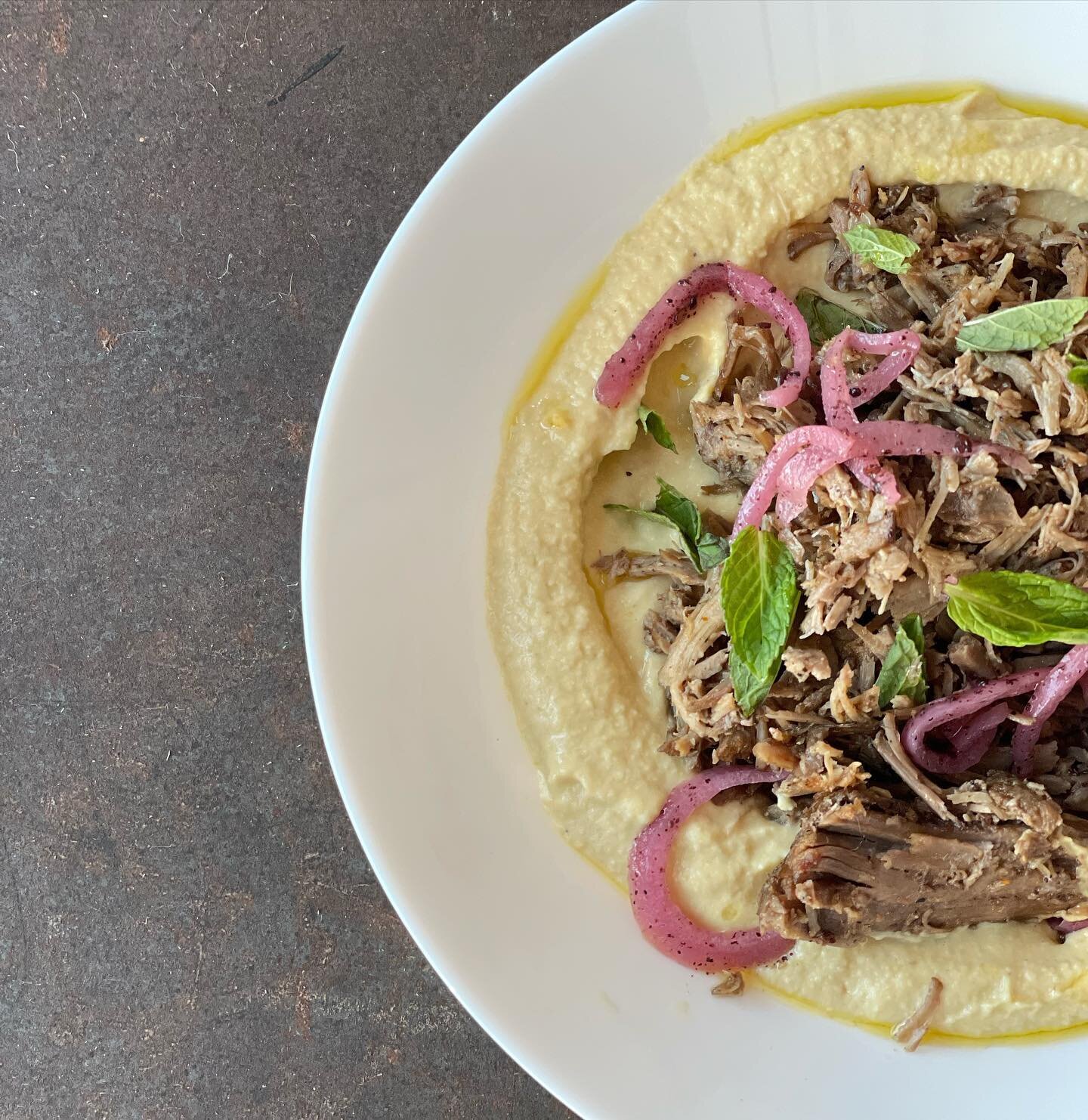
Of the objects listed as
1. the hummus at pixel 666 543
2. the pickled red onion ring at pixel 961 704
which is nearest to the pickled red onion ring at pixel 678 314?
the hummus at pixel 666 543

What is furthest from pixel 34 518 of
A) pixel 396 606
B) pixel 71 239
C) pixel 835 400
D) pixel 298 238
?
pixel 835 400

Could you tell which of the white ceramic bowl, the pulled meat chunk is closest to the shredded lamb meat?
the pulled meat chunk

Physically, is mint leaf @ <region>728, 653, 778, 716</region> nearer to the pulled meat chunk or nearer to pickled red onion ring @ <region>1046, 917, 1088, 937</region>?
the pulled meat chunk

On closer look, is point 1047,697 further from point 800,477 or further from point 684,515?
point 684,515

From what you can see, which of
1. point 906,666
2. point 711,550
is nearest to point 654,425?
point 711,550

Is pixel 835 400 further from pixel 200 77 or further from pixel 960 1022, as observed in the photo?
pixel 200 77

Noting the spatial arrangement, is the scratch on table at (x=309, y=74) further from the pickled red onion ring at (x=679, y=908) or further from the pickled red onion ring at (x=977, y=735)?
the pickled red onion ring at (x=977, y=735)
